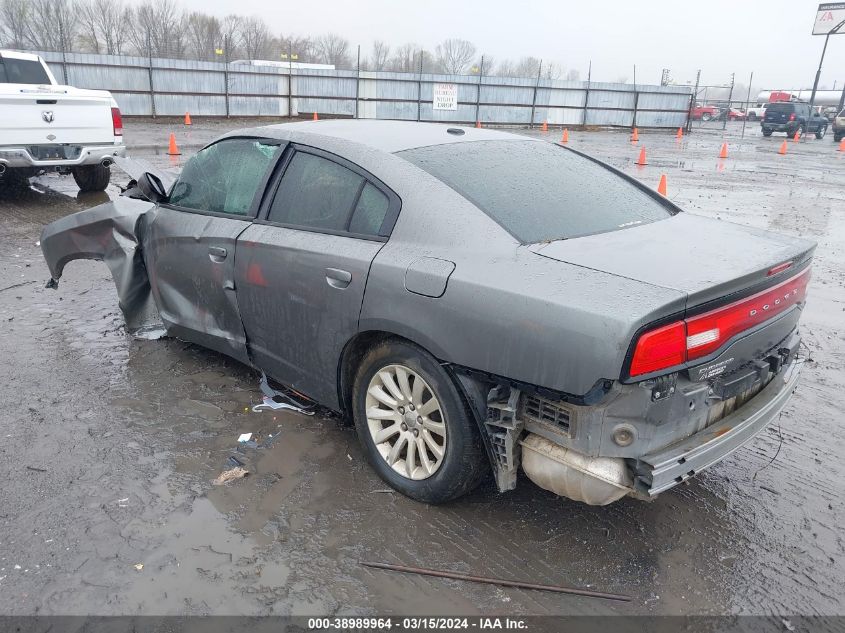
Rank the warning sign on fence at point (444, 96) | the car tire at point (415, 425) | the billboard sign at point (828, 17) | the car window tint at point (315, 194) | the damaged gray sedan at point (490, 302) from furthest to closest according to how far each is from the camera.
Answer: the billboard sign at point (828, 17) → the warning sign on fence at point (444, 96) → the car window tint at point (315, 194) → the car tire at point (415, 425) → the damaged gray sedan at point (490, 302)

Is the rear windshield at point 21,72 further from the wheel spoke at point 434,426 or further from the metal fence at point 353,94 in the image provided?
the metal fence at point 353,94

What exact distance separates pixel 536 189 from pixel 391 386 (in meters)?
1.18

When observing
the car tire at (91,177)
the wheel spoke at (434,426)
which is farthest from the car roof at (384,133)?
the car tire at (91,177)

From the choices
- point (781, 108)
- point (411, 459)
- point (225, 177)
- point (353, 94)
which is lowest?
point (411, 459)

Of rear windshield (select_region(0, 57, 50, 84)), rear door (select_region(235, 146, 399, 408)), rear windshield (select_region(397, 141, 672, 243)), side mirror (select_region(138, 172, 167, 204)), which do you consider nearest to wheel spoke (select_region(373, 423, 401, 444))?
rear door (select_region(235, 146, 399, 408))

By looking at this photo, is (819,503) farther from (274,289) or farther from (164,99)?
(164,99)

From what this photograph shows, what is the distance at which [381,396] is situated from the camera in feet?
9.95

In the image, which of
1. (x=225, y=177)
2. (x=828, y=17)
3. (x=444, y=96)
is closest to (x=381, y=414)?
(x=225, y=177)

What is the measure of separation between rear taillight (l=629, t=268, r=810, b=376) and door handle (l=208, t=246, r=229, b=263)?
2.42 meters

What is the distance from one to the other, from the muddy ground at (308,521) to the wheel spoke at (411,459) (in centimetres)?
15

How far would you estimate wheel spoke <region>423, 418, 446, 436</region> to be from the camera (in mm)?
2784

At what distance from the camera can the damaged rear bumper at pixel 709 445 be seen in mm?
2344

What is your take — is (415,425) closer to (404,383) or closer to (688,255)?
(404,383)

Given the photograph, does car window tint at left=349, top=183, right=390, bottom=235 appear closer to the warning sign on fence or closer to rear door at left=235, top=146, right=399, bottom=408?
rear door at left=235, top=146, right=399, bottom=408
